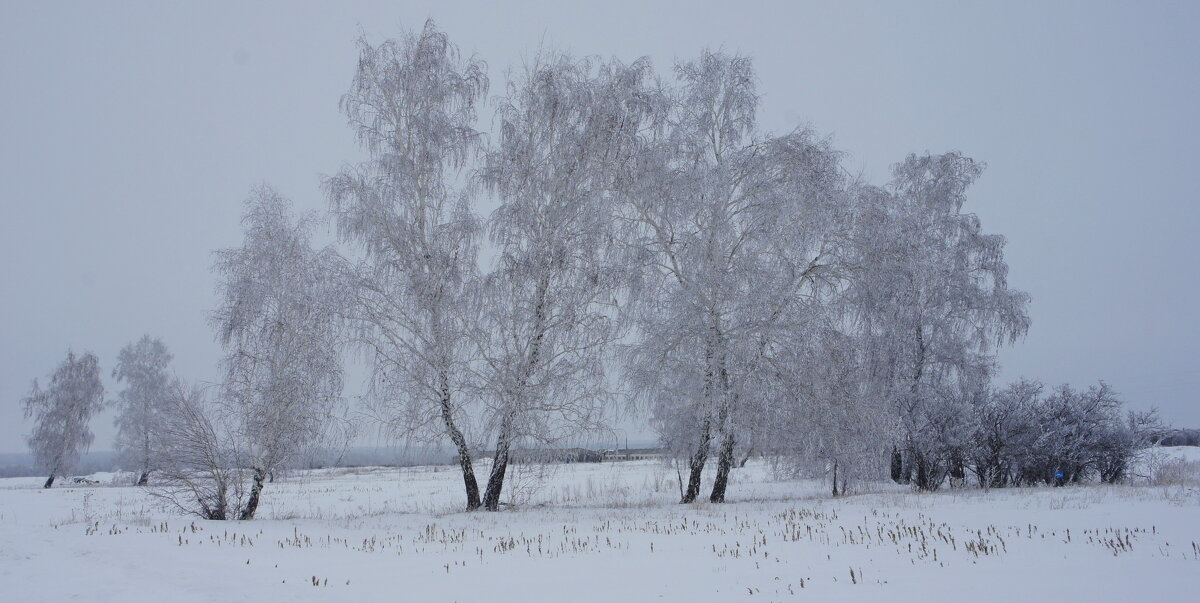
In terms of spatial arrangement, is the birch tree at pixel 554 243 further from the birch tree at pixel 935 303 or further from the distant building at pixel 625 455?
the birch tree at pixel 935 303

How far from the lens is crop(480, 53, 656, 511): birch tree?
14406mm

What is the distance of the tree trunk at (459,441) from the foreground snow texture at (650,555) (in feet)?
4.77

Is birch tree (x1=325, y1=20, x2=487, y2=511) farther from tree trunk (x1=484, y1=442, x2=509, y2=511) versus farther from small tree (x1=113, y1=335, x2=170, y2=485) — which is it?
small tree (x1=113, y1=335, x2=170, y2=485)

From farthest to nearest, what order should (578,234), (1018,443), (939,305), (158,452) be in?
(939,305)
(1018,443)
(578,234)
(158,452)

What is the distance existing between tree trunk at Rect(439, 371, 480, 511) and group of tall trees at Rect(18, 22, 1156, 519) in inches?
2.0

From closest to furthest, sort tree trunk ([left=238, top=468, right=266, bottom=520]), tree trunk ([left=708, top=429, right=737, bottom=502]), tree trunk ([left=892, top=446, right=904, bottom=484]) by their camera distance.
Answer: tree trunk ([left=238, top=468, right=266, bottom=520])
tree trunk ([left=708, top=429, right=737, bottom=502])
tree trunk ([left=892, top=446, right=904, bottom=484])

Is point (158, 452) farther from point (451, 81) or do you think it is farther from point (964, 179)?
point (964, 179)

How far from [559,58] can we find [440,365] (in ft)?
25.2

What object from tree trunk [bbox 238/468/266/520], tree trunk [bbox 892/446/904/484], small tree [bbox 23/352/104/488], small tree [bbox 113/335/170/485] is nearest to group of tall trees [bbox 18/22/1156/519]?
tree trunk [bbox 238/468/266/520]

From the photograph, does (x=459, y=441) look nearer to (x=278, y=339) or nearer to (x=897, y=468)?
(x=278, y=339)

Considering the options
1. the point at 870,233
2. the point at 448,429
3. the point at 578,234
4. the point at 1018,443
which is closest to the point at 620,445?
the point at 448,429

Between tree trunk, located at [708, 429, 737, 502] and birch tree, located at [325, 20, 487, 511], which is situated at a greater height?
birch tree, located at [325, 20, 487, 511]

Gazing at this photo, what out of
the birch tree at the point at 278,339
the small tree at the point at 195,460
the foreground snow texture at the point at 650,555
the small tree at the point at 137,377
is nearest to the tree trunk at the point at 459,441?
the foreground snow texture at the point at 650,555

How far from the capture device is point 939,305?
2234 centimetres
